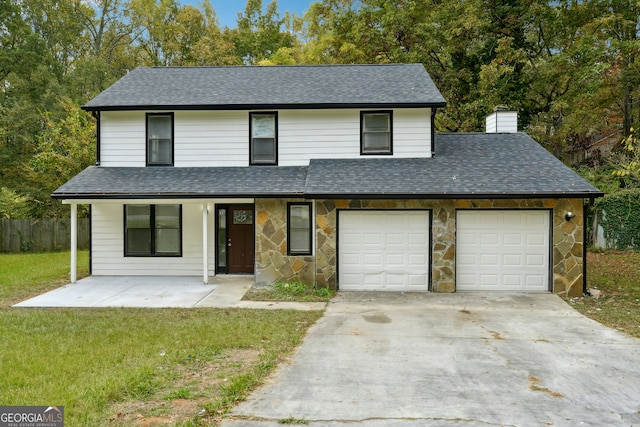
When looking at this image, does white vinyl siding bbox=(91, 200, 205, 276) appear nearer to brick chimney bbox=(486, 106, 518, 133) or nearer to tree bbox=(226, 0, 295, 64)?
brick chimney bbox=(486, 106, 518, 133)

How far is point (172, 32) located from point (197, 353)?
29753mm

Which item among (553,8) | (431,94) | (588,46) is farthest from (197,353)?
(553,8)

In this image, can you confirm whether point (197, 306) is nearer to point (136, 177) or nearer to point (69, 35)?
point (136, 177)

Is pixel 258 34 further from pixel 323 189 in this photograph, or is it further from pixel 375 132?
pixel 323 189

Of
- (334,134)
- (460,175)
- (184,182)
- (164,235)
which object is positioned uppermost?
(334,134)

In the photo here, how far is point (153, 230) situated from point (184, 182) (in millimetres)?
1987

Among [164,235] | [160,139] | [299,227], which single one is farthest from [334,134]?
[164,235]

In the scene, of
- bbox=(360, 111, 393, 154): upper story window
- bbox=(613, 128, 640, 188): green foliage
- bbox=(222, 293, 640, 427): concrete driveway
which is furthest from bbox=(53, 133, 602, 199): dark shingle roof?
bbox=(222, 293, 640, 427): concrete driveway

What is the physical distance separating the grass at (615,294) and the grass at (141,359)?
5400 mm

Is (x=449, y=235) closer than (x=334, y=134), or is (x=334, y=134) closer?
(x=449, y=235)

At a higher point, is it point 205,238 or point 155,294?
point 205,238

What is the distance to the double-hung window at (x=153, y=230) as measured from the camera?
12.3 meters

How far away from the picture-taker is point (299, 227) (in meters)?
11.0

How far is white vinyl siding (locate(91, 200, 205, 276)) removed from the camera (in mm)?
12305
